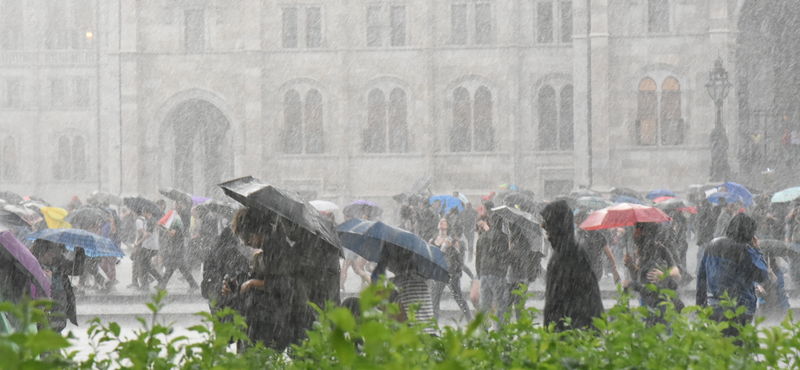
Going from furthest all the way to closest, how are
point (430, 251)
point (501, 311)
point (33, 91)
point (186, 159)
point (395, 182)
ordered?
point (33, 91) → point (186, 159) → point (395, 182) → point (501, 311) → point (430, 251)

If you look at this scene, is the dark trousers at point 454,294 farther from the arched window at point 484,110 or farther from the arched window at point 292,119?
the arched window at point 292,119

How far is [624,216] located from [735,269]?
9.96 feet

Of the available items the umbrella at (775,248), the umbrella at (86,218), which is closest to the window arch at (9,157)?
the umbrella at (86,218)

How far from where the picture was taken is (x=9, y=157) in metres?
40.9

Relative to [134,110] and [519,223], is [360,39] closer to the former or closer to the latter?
[134,110]

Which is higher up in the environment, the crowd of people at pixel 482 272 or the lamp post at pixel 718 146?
the lamp post at pixel 718 146

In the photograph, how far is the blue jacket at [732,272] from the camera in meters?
6.43

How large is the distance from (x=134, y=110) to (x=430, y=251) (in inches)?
1073

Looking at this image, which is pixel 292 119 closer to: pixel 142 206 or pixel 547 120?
pixel 547 120

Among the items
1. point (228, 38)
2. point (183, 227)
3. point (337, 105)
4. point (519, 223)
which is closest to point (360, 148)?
point (337, 105)

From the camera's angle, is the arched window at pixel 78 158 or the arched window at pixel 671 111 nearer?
the arched window at pixel 671 111

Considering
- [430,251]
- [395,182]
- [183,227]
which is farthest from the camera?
[395,182]

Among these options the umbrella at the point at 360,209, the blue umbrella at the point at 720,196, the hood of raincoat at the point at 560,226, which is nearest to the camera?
the hood of raincoat at the point at 560,226

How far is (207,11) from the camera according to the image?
31719mm
